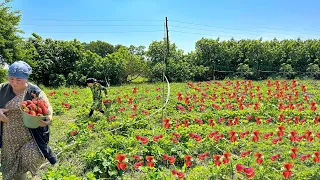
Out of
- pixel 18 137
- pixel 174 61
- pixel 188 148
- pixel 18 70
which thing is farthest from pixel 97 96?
pixel 174 61

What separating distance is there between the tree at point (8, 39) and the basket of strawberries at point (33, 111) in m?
18.5

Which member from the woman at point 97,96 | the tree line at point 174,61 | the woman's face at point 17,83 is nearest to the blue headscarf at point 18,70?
the woman's face at point 17,83

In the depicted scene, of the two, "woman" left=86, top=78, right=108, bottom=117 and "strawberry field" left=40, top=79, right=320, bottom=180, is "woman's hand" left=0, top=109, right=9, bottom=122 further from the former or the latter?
"woman" left=86, top=78, right=108, bottom=117

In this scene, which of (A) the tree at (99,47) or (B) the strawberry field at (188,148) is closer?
(B) the strawberry field at (188,148)

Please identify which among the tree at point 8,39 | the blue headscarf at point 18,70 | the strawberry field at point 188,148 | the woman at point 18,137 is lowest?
the strawberry field at point 188,148

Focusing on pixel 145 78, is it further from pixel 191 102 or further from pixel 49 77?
pixel 191 102

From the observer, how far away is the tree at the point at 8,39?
19.1m

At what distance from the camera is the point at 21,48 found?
69.3ft

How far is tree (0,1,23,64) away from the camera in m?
19.1

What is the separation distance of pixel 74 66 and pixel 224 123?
61.2 feet

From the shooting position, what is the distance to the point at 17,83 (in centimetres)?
304

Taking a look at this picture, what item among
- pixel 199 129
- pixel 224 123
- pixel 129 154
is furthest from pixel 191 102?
pixel 129 154

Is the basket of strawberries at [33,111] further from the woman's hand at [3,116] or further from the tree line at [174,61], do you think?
the tree line at [174,61]

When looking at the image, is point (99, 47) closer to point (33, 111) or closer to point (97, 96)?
point (97, 96)
